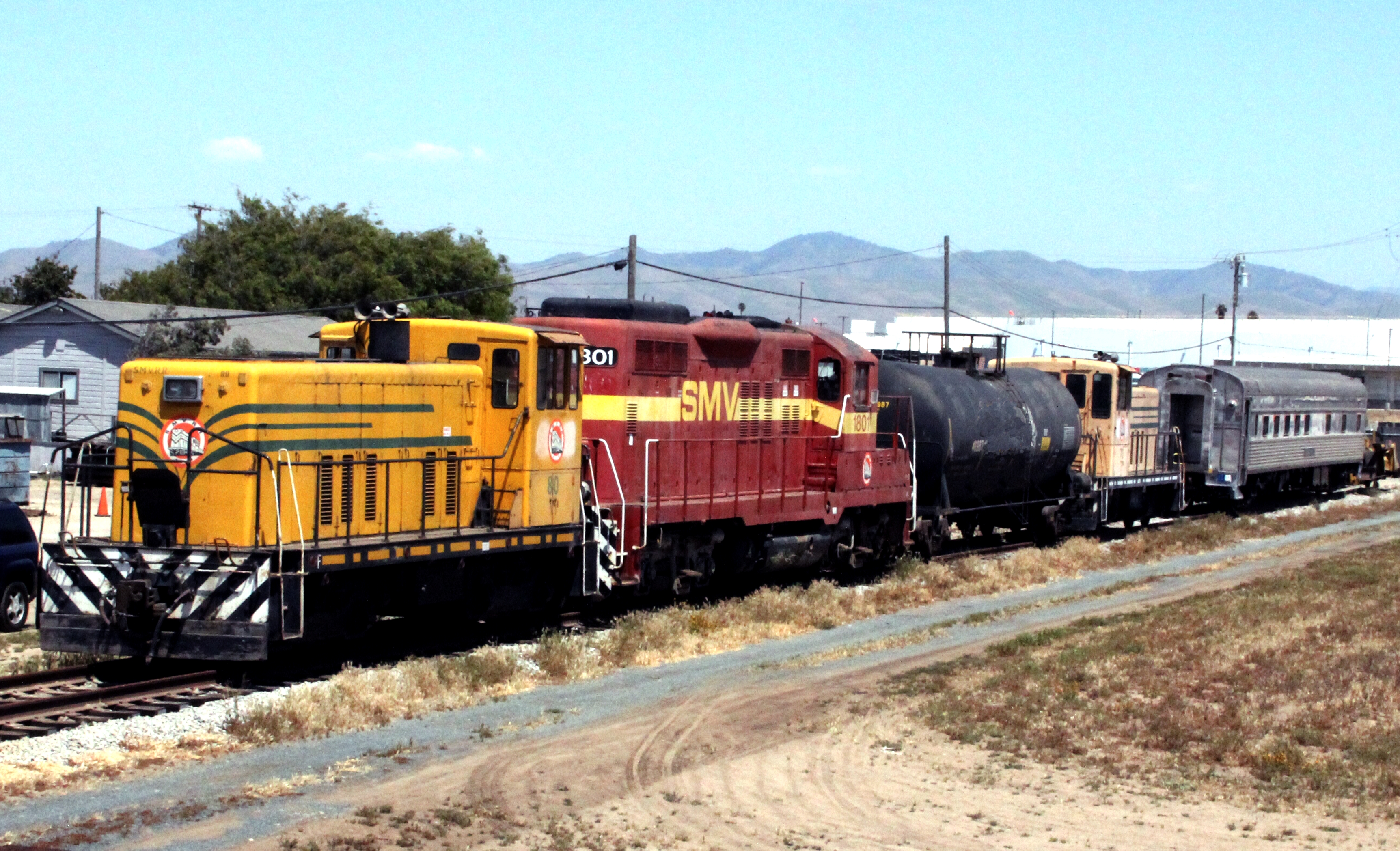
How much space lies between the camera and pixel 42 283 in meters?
61.5

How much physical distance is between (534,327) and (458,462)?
2166 mm

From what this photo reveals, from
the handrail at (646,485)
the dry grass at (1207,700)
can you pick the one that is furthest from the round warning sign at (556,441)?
the dry grass at (1207,700)

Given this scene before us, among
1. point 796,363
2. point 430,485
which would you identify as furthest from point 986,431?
point 430,485

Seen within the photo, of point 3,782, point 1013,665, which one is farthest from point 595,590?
point 3,782

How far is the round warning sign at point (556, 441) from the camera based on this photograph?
1581 cm

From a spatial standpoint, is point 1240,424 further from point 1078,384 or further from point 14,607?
point 14,607

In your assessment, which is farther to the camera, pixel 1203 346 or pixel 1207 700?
pixel 1203 346

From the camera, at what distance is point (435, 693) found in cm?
1272

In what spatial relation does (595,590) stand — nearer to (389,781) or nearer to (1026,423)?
(389,781)

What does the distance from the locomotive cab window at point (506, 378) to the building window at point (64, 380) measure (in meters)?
25.9

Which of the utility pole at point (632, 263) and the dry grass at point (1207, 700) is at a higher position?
the utility pole at point (632, 263)

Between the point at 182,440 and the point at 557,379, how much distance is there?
4.25 meters

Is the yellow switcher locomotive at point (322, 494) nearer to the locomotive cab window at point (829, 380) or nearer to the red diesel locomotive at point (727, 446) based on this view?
the red diesel locomotive at point (727, 446)

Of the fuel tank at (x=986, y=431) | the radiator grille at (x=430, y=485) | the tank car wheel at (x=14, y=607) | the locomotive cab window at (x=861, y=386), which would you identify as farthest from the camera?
the fuel tank at (x=986, y=431)
